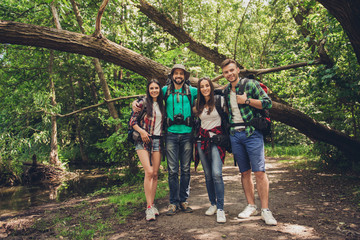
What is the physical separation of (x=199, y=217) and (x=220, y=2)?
1216 cm

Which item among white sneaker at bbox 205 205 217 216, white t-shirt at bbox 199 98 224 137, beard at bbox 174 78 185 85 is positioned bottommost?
white sneaker at bbox 205 205 217 216

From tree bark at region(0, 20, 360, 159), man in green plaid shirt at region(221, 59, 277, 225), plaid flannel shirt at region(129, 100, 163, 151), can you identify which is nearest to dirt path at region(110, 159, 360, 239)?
man in green plaid shirt at region(221, 59, 277, 225)

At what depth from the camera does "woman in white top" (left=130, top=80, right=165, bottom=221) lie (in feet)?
12.1

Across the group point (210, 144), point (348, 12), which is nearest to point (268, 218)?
point (210, 144)

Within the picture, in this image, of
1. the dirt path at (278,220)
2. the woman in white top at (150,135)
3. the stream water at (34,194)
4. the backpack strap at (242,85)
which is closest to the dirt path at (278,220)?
the dirt path at (278,220)

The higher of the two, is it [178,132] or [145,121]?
[145,121]

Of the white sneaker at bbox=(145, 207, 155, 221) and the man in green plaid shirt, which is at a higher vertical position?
the man in green plaid shirt

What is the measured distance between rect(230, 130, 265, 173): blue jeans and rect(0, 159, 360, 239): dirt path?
2.43 ft

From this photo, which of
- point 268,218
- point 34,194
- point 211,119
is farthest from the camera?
point 34,194

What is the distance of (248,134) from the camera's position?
3.34m

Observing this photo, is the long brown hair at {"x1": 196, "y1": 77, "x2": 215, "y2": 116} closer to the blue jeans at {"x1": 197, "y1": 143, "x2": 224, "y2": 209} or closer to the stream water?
the blue jeans at {"x1": 197, "y1": 143, "x2": 224, "y2": 209}

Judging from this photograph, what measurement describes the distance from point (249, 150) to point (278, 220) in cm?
105

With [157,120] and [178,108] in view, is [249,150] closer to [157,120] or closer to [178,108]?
[178,108]

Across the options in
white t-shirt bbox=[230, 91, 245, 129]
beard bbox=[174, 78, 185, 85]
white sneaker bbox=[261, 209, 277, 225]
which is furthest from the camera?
beard bbox=[174, 78, 185, 85]
